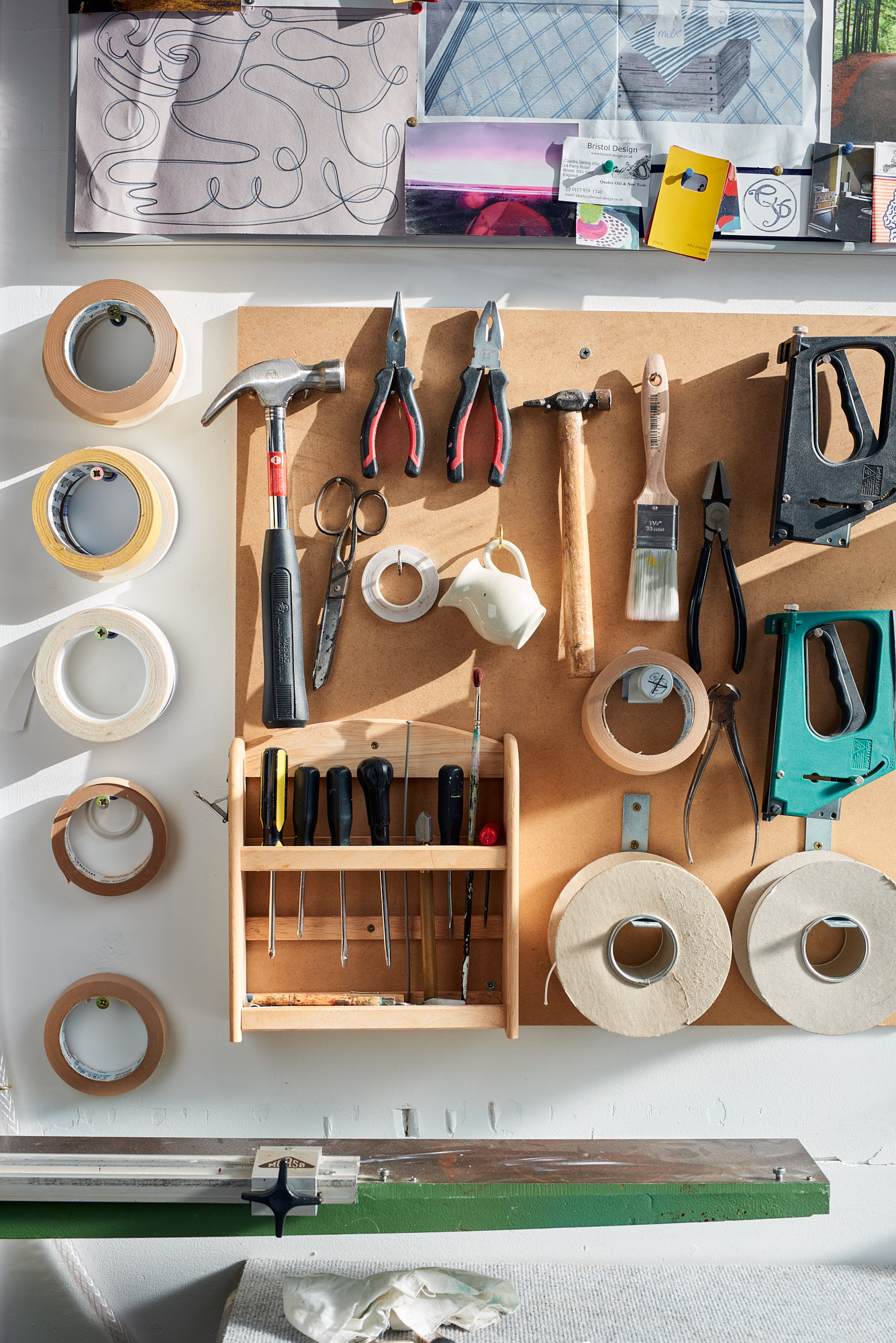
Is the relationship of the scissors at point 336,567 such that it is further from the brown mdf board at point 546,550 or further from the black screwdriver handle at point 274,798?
the black screwdriver handle at point 274,798

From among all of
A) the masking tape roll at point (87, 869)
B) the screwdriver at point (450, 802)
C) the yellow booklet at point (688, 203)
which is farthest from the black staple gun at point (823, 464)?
the masking tape roll at point (87, 869)

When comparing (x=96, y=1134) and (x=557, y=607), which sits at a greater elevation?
(x=557, y=607)

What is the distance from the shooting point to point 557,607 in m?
1.30

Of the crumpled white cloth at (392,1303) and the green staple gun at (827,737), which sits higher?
the green staple gun at (827,737)

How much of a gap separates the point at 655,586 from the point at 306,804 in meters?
0.58

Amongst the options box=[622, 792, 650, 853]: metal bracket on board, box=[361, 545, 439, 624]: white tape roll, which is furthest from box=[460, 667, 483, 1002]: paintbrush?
box=[622, 792, 650, 853]: metal bracket on board

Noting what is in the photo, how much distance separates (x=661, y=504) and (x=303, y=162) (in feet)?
2.38

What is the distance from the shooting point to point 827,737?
127cm

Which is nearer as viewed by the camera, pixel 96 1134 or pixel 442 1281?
pixel 442 1281

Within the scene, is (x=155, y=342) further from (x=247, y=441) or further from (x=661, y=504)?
(x=661, y=504)

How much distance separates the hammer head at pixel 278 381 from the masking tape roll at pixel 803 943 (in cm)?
96

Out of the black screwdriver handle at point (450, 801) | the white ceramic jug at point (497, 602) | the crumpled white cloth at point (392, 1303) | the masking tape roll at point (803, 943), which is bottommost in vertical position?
the crumpled white cloth at point (392, 1303)

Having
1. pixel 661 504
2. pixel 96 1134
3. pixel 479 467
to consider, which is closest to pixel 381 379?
pixel 479 467

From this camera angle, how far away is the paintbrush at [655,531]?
125 cm
